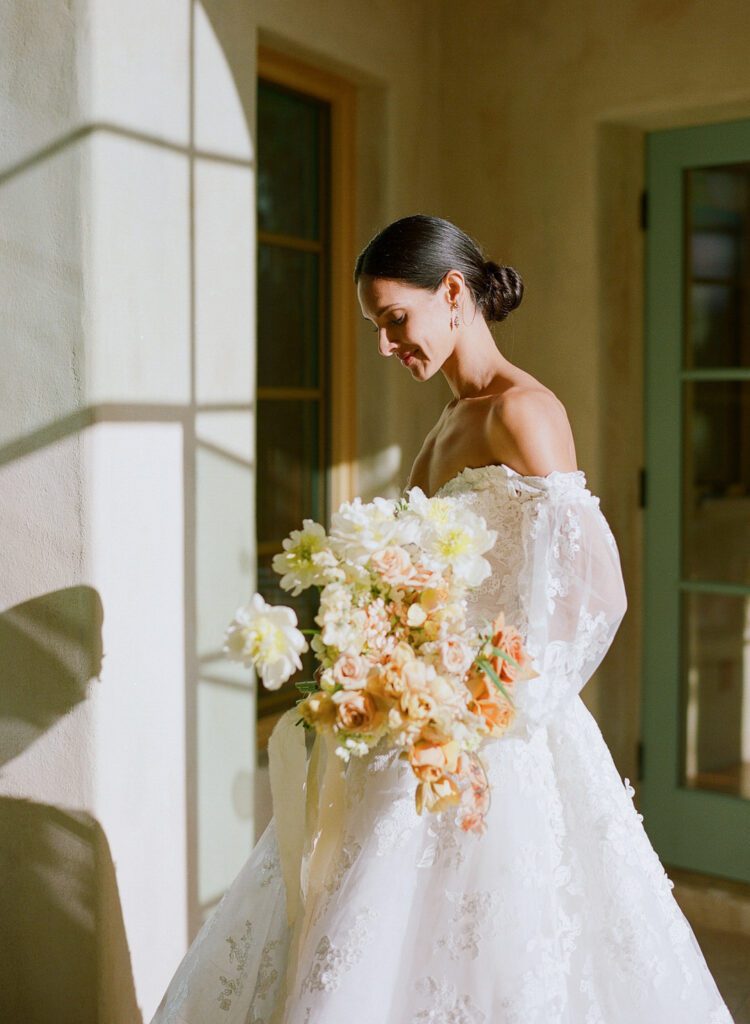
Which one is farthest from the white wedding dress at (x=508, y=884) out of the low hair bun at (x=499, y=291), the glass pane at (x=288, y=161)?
the glass pane at (x=288, y=161)

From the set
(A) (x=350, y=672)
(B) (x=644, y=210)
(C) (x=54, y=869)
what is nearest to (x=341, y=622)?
(A) (x=350, y=672)

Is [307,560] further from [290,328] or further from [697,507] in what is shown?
[697,507]

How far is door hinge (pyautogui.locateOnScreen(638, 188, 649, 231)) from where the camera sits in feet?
12.0

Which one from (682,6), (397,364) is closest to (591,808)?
(397,364)

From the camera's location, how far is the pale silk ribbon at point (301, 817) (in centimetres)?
200

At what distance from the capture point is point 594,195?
11.6 ft

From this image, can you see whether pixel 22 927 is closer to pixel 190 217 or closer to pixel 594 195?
pixel 190 217

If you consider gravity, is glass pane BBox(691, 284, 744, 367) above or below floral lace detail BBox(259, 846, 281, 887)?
above

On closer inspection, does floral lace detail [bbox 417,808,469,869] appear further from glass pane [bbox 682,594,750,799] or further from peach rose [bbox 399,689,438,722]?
glass pane [bbox 682,594,750,799]

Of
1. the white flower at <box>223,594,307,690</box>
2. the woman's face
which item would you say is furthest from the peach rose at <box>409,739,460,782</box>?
the woman's face

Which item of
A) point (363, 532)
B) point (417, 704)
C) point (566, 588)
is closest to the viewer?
point (417, 704)

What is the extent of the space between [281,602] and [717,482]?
137cm

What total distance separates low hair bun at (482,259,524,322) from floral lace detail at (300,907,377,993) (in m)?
1.15

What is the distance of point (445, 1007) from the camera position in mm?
1861
